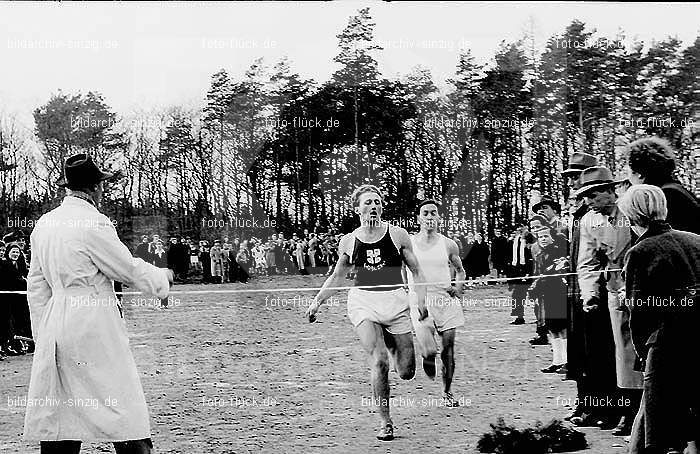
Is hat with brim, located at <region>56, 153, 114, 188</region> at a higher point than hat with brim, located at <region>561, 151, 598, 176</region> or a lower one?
lower

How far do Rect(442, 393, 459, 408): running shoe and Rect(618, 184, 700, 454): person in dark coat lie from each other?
1.06 meters

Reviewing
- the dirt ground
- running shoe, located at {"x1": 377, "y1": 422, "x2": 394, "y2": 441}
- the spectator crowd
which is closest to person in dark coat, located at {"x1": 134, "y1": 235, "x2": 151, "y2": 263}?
the spectator crowd

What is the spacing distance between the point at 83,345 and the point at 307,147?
1.57 metres

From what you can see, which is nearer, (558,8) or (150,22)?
(150,22)

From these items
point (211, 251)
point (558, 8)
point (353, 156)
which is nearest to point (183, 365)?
point (211, 251)

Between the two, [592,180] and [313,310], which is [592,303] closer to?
[592,180]

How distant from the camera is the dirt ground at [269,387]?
4711 millimetres

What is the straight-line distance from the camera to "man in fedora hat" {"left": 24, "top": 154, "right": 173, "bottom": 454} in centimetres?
398

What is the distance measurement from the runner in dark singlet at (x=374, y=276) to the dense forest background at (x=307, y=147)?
8 cm

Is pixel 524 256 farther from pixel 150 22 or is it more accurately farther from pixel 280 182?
pixel 150 22

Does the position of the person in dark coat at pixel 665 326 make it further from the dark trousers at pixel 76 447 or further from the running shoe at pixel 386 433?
the dark trousers at pixel 76 447

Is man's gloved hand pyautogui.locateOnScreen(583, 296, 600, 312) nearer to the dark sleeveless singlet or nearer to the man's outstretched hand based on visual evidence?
the dark sleeveless singlet

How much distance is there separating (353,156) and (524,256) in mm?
1060

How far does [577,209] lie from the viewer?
5164 mm
